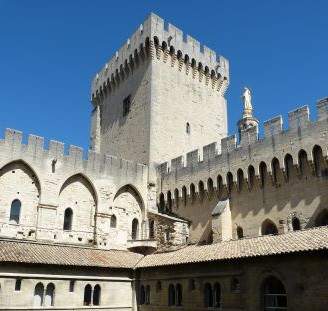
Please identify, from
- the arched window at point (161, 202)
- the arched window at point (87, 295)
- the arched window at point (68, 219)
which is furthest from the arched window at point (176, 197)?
the arched window at point (87, 295)

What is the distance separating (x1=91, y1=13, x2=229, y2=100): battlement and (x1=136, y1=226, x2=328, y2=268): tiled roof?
51.6ft

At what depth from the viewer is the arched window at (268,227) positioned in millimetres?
20481

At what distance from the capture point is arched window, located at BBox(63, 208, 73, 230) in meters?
24.0

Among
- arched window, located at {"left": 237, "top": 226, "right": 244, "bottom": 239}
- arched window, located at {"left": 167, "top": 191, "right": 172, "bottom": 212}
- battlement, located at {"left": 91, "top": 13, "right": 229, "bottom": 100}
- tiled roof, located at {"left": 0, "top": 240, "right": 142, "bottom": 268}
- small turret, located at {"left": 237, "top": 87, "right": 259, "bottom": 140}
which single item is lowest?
tiled roof, located at {"left": 0, "top": 240, "right": 142, "bottom": 268}

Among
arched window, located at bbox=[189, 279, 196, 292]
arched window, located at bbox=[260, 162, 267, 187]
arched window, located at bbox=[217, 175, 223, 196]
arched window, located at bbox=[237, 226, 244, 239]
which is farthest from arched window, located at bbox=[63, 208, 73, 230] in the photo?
arched window, located at bbox=[260, 162, 267, 187]

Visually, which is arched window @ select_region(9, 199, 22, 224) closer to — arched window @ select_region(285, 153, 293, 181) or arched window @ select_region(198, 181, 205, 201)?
arched window @ select_region(198, 181, 205, 201)

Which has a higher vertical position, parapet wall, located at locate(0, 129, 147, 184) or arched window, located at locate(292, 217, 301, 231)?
parapet wall, located at locate(0, 129, 147, 184)

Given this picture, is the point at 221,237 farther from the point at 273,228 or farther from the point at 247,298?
the point at 247,298

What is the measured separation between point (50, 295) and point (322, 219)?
13047 millimetres

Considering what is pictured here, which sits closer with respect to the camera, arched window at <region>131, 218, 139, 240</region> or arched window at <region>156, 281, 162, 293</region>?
arched window at <region>156, 281, 162, 293</region>

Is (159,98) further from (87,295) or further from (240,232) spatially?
(87,295)

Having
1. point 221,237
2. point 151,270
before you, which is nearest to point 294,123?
point 221,237

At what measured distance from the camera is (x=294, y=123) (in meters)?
19.9

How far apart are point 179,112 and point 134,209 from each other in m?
8.36
